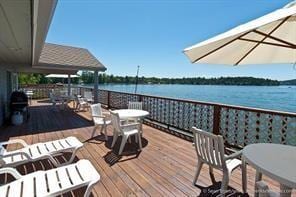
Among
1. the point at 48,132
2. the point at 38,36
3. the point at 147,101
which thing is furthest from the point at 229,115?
the point at 48,132

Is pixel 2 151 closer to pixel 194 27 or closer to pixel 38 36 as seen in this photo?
pixel 38 36

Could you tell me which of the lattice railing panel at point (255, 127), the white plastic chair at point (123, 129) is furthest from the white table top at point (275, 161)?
the white plastic chair at point (123, 129)

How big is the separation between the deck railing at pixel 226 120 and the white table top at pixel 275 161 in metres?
1.66

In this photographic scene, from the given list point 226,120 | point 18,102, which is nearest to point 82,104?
point 18,102

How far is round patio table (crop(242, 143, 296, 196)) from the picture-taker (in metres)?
1.53

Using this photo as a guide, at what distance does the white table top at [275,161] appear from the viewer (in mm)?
1540

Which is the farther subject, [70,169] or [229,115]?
[229,115]

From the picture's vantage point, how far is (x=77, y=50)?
12820mm

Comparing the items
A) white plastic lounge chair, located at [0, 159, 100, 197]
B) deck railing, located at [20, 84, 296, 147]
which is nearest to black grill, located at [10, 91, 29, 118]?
deck railing, located at [20, 84, 296, 147]

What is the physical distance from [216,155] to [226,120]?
7.26 feet

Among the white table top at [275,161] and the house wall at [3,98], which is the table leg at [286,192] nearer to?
the white table top at [275,161]

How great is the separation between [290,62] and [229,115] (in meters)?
1.68

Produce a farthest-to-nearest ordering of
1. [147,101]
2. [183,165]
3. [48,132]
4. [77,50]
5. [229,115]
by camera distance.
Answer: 1. [77,50]
2. [147,101]
3. [48,132]
4. [229,115]
5. [183,165]

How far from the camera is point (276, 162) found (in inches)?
71.1
